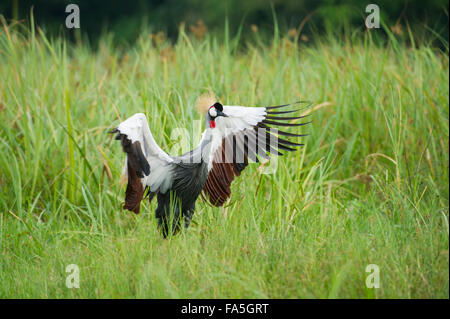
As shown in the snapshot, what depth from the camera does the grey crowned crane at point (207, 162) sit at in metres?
A: 2.57

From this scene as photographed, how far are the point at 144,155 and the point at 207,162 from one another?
1.23 feet

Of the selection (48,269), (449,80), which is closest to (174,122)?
(48,269)

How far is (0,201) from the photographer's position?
3604mm

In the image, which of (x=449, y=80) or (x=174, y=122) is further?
(x=449, y=80)

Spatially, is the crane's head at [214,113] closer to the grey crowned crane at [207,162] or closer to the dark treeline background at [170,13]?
the grey crowned crane at [207,162]

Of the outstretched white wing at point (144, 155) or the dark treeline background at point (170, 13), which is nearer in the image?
the outstretched white wing at point (144, 155)

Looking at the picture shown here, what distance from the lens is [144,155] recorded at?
7.86ft

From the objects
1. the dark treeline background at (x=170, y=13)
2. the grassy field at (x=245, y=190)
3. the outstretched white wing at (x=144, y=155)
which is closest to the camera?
the outstretched white wing at (x=144, y=155)

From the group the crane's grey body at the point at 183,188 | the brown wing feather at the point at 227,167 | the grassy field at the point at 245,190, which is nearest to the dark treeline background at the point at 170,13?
the grassy field at the point at 245,190

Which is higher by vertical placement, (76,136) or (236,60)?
(236,60)

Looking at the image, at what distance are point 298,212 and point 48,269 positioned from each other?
4.80 ft

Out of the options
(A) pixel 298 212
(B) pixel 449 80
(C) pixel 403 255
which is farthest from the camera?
(B) pixel 449 80
